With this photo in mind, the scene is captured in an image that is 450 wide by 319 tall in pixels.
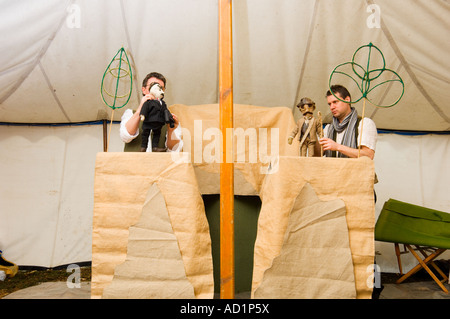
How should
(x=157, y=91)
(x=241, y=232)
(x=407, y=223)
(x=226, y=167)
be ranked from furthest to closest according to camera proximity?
(x=407, y=223)
(x=241, y=232)
(x=157, y=91)
(x=226, y=167)

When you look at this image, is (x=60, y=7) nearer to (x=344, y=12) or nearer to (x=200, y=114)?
(x=200, y=114)

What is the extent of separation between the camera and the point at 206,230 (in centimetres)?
144

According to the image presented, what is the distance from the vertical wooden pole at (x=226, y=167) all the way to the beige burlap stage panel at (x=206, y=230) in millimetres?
75

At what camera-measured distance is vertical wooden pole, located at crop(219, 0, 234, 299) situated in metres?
1.38

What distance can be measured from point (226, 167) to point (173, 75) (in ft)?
4.13

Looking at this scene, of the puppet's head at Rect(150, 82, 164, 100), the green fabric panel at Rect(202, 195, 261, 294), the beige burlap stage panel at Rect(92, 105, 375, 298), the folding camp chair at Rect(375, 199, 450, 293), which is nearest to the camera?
the beige burlap stage panel at Rect(92, 105, 375, 298)

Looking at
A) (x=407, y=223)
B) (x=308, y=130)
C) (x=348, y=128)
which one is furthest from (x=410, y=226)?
(x=308, y=130)

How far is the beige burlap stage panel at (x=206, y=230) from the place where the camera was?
135cm

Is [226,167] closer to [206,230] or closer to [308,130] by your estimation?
[206,230]

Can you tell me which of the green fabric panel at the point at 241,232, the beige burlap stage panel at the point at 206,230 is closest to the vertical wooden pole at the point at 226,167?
the beige burlap stage panel at the point at 206,230

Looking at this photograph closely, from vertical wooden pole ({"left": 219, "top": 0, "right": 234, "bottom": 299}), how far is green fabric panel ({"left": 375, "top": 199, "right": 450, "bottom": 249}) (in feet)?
4.74

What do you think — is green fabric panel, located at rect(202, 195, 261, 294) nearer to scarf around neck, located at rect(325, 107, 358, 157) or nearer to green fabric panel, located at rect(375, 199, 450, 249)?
scarf around neck, located at rect(325, 107, 358, 157)

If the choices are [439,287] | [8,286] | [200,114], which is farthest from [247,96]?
[8,286]

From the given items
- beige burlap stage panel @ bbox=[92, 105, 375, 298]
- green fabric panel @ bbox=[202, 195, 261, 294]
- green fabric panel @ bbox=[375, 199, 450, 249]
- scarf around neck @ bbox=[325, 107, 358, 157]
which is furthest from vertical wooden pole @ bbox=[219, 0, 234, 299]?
green fabric panel @ bbox=[375, 199, 450, 249]
